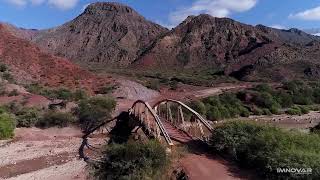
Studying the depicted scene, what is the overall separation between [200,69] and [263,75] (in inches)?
1216

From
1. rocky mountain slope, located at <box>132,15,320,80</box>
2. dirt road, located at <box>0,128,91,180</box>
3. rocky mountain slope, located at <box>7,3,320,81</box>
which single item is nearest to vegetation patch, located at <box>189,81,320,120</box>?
dirt road, located at <box>0,128,91,180</box>

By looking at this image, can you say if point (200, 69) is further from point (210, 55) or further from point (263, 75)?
point (263, 75)

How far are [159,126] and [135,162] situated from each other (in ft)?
17.1

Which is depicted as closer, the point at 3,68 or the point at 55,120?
the point at 55,120

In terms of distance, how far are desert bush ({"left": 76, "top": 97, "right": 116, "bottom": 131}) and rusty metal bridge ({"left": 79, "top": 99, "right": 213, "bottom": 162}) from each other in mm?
1949

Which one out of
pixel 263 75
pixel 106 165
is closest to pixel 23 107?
pixel 106 165

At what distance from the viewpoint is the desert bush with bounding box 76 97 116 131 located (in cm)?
5297

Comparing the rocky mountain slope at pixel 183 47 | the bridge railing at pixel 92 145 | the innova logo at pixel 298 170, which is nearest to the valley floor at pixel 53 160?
the bridge railing at pixel 92 145

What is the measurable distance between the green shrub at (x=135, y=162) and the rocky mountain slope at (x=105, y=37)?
5522 inches

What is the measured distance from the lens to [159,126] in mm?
28500

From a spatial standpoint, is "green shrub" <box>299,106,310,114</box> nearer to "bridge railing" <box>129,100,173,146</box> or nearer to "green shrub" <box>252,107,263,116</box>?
"green shrub" <box>252,107,263,116</box>

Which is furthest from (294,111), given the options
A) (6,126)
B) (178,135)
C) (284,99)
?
(178,135)

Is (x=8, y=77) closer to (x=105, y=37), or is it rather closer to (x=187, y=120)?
(x=187, y=120)

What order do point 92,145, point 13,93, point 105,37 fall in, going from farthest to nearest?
point 105,37
point 13,93
point 92,145
